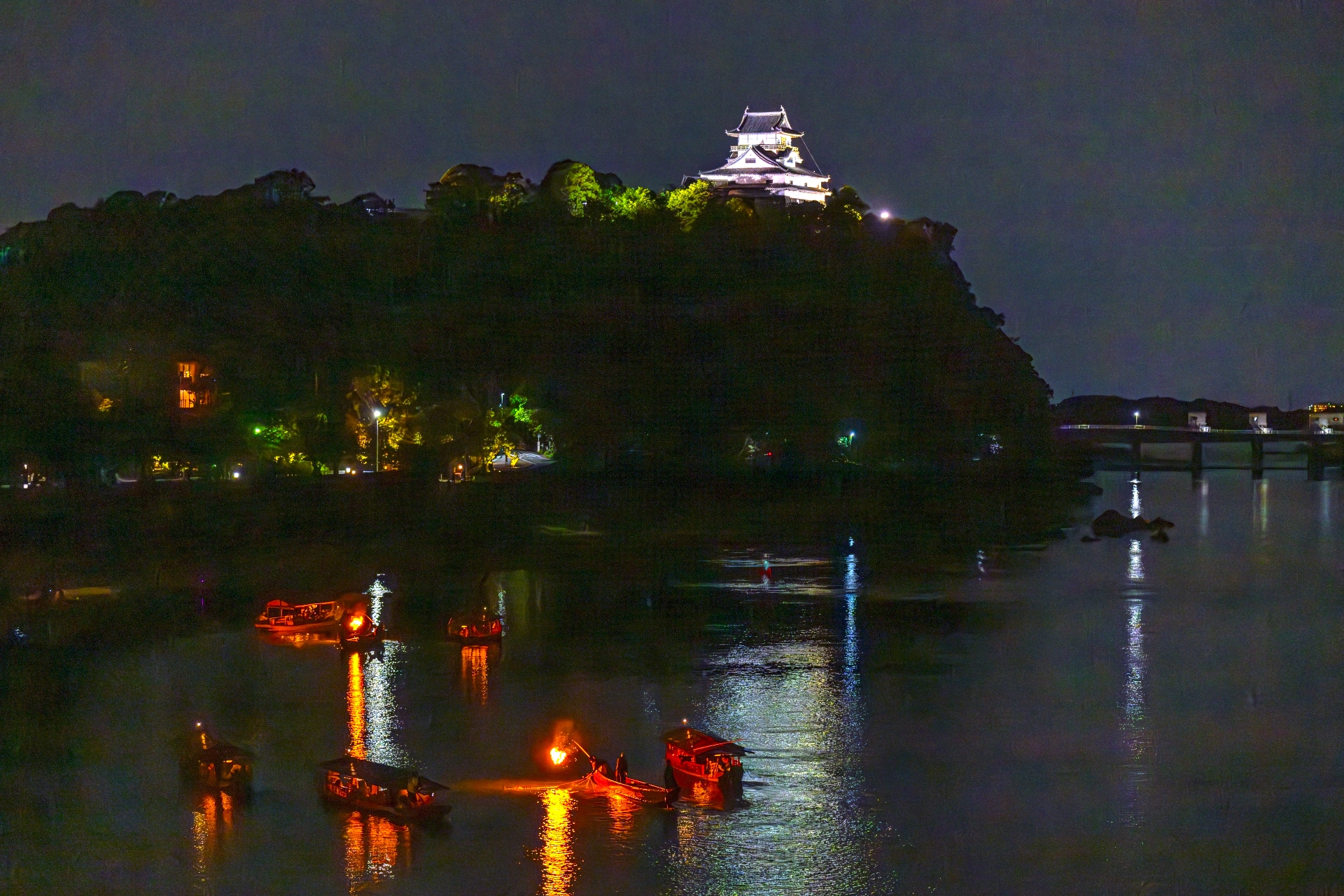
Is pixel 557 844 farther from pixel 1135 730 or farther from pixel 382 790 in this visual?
pixel 1135 730

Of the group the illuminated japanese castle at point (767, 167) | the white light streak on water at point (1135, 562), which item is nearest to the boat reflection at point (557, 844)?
the white light streak on water at point (1135, 562)

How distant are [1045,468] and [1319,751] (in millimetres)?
47443

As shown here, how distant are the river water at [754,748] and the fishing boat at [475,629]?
1.54 feet

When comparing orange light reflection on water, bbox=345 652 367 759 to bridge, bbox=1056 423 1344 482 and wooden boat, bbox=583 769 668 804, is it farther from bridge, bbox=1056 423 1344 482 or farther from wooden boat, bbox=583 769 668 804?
bridge, bbox=1056 423 1344 482

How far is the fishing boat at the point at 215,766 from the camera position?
55.8 ft

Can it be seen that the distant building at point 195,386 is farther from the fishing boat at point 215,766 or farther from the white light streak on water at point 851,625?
the fishing boat at point 215,766

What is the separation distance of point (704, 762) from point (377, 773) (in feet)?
12.7

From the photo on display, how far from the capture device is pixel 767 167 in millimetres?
93250

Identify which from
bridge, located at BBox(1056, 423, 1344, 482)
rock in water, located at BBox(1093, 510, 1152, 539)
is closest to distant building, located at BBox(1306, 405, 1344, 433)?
bridge, located at BBox(1056, 423, 1344, 482)

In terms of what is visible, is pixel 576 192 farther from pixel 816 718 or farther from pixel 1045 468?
pixel 816 718

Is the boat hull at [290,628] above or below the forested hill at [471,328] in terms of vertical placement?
below

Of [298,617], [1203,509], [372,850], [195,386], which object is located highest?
[195,386]

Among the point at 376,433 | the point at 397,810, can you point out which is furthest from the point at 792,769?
the point at 376,433

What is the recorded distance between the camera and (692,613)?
30.5 meters
